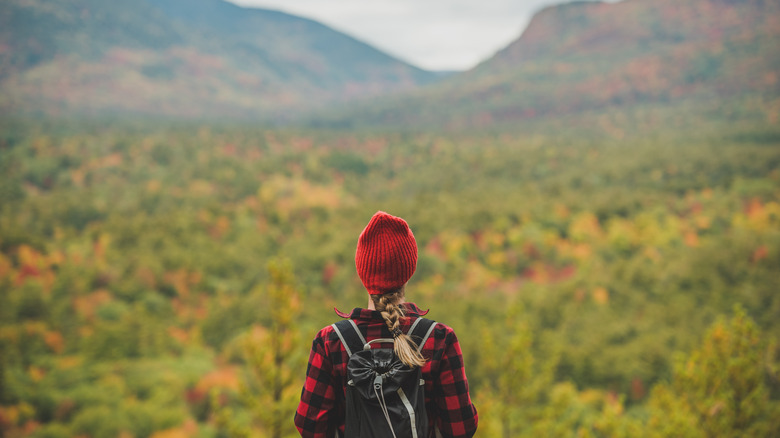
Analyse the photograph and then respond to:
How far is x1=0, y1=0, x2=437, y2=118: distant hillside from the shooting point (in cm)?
7406

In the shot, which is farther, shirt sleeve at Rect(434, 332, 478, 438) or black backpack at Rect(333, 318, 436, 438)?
shirt sleeve at Rect(434, 332, 478, 438)

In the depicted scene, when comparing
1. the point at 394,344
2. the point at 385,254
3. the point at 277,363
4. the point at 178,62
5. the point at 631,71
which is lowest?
the point at 277,363

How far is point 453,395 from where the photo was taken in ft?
4.43

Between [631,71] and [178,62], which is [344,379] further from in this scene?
[178,62]

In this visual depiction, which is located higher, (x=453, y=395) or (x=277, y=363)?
(x=453, y=395)

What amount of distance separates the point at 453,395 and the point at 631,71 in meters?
93.5

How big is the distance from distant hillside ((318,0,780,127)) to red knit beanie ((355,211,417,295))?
72.3m

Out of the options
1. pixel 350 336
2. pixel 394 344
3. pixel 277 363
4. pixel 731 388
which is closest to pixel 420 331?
pixel 394 344

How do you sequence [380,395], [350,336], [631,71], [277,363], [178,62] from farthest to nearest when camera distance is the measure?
1. [178,62]
2. [631,71]
3. [277,363]
4. [350,336]
5. [380,395]

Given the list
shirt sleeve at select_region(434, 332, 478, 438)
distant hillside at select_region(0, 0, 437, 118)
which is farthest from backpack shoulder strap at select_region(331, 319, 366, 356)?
distant hillside at select_region(0, 0, 437, 118)

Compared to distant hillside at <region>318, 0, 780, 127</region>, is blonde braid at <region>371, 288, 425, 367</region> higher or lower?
lower

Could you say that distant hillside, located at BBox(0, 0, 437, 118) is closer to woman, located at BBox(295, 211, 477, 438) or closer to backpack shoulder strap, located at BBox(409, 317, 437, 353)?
woman, located at BBox(295, 211, 477, 438)

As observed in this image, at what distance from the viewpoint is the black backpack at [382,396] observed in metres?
1.21

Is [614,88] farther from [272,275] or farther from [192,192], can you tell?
[272,275]
